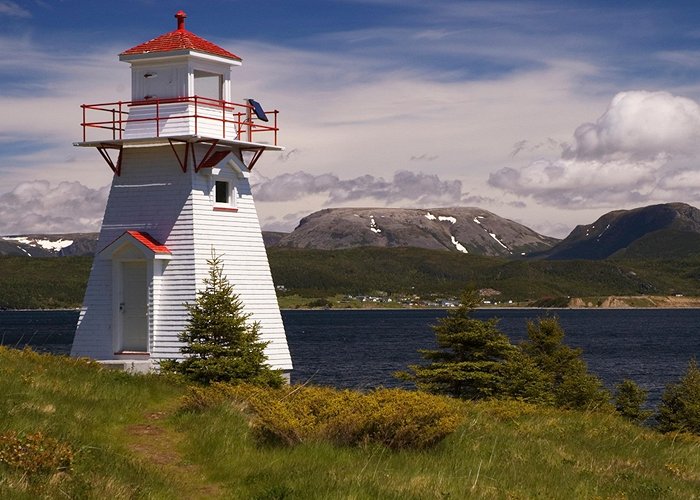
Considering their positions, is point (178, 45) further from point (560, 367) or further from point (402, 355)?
point (402, 355)

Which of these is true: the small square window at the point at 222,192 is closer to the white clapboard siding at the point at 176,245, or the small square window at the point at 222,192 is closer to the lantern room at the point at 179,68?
the white clapboard siding at the point at 176,245

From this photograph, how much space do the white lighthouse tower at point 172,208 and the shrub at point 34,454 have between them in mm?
15120

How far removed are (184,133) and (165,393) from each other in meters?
10.2

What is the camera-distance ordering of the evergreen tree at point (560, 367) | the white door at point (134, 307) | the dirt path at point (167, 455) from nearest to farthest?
the dirt path at point (167, 455), the white door at point (134, 307), the evergreen tree at point (560, 367)

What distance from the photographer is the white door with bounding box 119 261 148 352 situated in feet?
88.6

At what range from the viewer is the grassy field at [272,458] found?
1033 cm

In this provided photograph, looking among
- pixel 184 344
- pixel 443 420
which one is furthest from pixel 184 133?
pixel 443 420

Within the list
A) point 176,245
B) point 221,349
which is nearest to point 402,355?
point 176,245

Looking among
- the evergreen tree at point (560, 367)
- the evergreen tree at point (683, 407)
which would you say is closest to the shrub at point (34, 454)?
the evergreen tree at point (560, 367)

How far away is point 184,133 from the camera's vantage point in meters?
26.1

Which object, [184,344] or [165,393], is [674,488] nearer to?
[165,393]

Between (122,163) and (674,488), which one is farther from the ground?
(122,163)

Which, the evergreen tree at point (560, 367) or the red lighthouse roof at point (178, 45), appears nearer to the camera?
the red lighthouse roof at point (178, 45)

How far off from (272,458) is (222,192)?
15.9 meters
